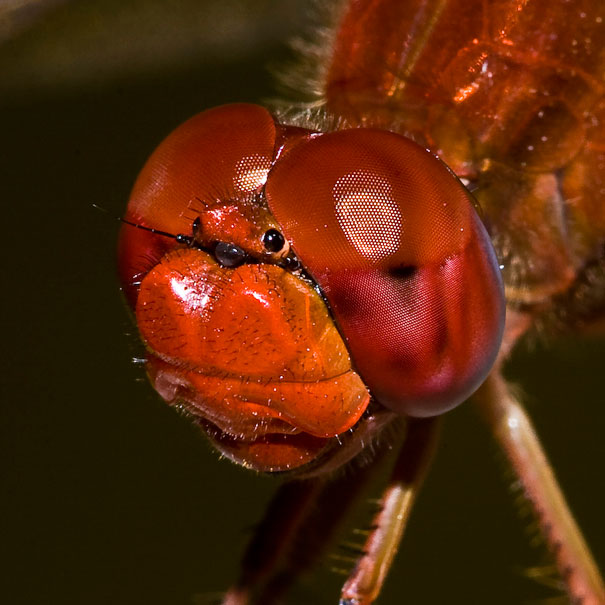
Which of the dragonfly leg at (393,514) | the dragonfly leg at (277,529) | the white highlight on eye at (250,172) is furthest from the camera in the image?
the dragonfly leg at (277,529)

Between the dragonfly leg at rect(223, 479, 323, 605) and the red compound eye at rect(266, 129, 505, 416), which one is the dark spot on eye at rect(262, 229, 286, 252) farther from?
the dragonfly leg at rect(223, 479, 323, 605)

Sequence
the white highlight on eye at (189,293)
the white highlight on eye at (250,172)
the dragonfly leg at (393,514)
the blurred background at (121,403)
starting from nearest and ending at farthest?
the white highlight on eye at (189,293) → the white highlight on eye at (250,172) → the dragonfly leg at (393,514) → the blurred background at (121,403)

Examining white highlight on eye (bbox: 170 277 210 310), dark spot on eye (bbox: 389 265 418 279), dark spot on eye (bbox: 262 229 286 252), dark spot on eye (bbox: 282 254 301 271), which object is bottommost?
white highlight on eye (bbox: 170 277 210 310)

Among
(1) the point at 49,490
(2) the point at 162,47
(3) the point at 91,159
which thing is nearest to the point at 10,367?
(1) the point at 49,490

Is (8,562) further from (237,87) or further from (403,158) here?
(403,158)

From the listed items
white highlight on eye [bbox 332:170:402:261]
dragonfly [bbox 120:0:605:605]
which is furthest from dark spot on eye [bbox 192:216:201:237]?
white highlight on eye [bbox 332:170:402:261]

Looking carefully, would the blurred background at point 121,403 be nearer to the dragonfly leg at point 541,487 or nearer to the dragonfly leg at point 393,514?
the dragonfly leg at point 541,487

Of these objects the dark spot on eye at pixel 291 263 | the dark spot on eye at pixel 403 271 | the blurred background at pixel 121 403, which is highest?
the dark spot on eye at pixel 403 271

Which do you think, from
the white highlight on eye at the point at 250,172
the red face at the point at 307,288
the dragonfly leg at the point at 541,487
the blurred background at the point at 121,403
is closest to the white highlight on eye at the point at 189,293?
the red face at the point at 307,288

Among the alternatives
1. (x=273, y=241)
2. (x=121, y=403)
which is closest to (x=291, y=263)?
(x=273, y=241)
